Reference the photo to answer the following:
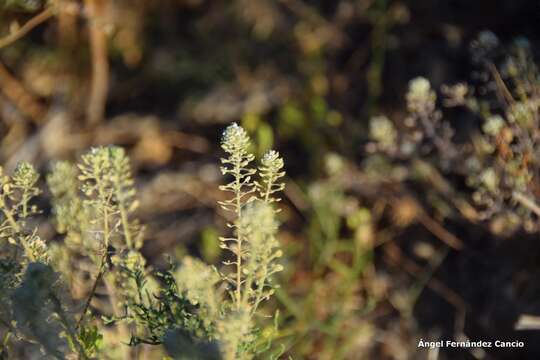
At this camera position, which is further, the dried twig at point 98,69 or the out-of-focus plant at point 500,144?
the dried twig at point 98,69

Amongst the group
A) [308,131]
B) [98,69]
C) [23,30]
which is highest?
[98,69]

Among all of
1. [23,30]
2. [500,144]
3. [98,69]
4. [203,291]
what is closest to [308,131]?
[98,69]

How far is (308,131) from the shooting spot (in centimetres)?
320

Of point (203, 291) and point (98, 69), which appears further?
point (98, 69)

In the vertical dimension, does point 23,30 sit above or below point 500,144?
above

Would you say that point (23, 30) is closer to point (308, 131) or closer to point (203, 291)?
point (203, 291)

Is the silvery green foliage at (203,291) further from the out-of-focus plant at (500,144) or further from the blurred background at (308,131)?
the out-of-focus plant at (500,144)

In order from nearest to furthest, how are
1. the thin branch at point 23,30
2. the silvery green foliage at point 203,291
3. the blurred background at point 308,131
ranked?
the silvery green foliage at point 203,291, the thin branch at point 23,30, the blurred background at point 308,131

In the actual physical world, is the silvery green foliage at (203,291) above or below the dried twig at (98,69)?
below

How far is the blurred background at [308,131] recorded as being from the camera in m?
2.53

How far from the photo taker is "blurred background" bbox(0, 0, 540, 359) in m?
2.53

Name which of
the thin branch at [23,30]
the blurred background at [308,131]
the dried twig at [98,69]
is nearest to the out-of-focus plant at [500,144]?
the blurred background at [308,131]

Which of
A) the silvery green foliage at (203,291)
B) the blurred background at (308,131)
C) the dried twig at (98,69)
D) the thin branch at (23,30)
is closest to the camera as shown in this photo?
the silvery green foliage at (203,291)

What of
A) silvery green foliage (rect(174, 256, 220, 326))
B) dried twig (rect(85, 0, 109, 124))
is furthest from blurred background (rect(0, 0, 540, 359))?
silvery green foliage (rect(174, 256, 220, 326))
